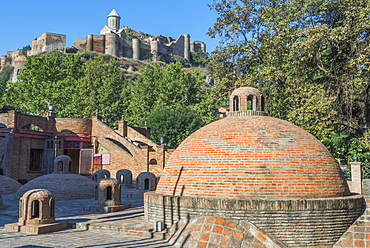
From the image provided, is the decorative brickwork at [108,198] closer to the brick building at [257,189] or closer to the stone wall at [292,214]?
the brick building at [257,189]

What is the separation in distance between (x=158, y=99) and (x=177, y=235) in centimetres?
3032

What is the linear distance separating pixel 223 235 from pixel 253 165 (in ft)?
6.29

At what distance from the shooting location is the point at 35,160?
28.7m

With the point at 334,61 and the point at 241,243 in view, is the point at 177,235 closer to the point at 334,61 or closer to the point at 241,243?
the point at 241,243

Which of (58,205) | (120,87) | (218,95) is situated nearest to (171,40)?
(120,87)

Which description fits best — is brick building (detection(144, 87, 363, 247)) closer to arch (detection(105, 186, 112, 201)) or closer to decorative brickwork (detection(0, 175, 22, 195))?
arch (detection(105, 186, 112, 201))

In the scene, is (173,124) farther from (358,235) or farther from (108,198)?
(358,235)

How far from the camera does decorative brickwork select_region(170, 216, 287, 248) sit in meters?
8.16

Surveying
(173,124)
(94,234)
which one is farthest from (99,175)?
(94,234)

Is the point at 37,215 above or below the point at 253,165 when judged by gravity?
below

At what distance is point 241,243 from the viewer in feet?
26.6

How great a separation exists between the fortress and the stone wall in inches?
2785

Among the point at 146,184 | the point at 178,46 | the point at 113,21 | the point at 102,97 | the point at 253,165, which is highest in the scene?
the point at 113,21

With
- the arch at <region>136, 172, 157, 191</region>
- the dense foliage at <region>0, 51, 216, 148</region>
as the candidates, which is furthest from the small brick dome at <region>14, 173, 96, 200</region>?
the dense foliage at <region>0, 51, 216, 148</region>
